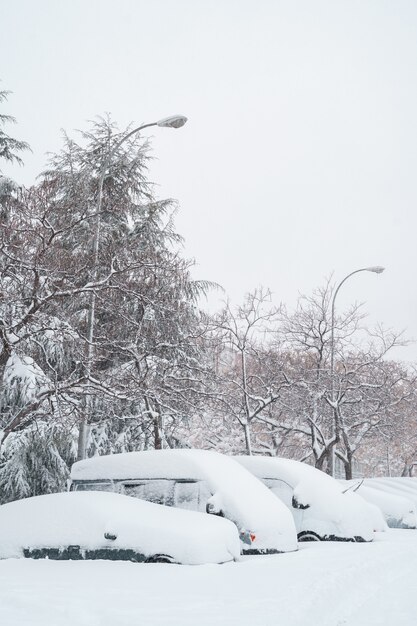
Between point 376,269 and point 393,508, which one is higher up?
point 376,269

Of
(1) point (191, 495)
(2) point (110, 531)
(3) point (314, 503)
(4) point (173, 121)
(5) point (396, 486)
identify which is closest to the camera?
(2) point (110, 531)

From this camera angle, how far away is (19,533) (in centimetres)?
865

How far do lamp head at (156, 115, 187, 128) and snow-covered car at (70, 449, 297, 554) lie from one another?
7293 mm

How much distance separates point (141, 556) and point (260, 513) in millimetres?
2428

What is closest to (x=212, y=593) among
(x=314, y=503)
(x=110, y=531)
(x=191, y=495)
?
(x=110, y=531)

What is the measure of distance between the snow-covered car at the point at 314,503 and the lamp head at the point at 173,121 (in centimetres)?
706

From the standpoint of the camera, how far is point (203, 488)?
32.4 ft

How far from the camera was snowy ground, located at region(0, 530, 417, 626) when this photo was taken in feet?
17.5

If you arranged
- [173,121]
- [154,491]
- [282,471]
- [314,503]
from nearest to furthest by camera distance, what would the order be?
[154,491] < [314,503] < [282,471] < [173,121]

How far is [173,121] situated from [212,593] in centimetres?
1049

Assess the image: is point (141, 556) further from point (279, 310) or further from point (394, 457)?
point (394, 457)

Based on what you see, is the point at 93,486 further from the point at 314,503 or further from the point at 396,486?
the point at 396,486

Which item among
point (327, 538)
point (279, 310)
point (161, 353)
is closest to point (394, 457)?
point (279, 310)

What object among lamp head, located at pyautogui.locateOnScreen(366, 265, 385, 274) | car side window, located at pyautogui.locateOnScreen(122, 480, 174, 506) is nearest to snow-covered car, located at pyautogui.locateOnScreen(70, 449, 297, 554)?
car side window, located at pyautogui.locateOnScreen(122, 480, 174, 506)
